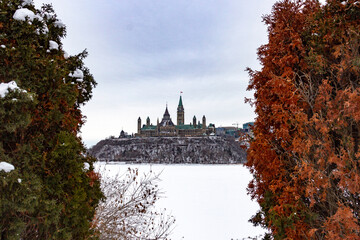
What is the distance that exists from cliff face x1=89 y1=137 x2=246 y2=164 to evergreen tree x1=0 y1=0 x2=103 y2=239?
271ft

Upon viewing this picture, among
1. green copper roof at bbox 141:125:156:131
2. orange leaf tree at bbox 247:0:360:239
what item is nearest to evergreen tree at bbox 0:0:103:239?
orange leaf tree at bbox 247:0:360:239

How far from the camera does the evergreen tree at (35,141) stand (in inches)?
136

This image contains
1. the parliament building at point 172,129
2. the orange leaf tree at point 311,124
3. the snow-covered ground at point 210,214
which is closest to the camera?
the orange leaf tree at point 311,124

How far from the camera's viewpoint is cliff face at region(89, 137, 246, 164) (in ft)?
294

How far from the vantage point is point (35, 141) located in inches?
153

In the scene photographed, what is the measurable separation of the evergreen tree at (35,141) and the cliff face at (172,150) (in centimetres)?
8272

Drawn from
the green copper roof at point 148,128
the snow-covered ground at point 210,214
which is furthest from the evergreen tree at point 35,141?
the green copper roof at point 148,128

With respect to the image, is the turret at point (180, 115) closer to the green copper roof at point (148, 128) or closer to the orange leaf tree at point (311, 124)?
the green copper roof at point (148, 128)

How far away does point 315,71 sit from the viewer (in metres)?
5.56

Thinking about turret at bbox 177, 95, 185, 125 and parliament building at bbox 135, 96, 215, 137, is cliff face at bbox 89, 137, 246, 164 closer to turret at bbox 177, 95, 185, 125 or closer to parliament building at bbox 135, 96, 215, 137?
parliament building at bbox 135, 96, 215, 137

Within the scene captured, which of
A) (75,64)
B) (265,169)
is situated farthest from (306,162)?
(75,64)

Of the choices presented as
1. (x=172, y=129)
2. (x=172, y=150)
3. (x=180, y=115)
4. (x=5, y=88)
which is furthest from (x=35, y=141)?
(x=180, y=115)

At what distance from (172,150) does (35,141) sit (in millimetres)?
92910

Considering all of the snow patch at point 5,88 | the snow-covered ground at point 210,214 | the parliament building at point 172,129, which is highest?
the parliament building at point 172,129
